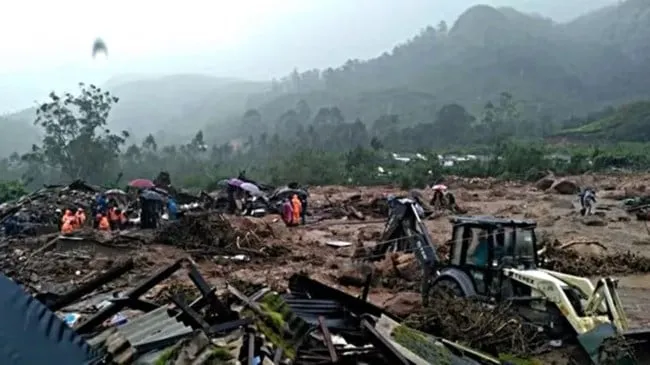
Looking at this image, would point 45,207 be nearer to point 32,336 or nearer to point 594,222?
point 594,222

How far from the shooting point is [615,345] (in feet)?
26.0

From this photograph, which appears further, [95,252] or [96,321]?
[95,252]

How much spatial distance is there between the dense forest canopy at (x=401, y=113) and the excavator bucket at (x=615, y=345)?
121 feet

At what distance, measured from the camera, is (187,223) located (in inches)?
713

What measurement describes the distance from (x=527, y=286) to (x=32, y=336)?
22.2 ft

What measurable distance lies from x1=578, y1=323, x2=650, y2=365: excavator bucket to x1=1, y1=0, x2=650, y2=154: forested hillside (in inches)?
2615

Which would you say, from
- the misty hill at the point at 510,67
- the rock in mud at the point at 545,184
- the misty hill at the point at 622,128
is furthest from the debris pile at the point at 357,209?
the misty hill at the point at 510,67

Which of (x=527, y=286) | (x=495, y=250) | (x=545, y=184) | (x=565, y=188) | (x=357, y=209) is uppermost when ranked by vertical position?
(x=495, y=250)

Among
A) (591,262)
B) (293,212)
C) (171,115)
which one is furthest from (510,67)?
(591,262)

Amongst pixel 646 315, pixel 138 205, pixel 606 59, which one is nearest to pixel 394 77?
pixel 606 59

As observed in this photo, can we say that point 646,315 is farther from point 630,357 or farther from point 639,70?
point 639,70

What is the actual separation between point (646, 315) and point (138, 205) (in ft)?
56.3

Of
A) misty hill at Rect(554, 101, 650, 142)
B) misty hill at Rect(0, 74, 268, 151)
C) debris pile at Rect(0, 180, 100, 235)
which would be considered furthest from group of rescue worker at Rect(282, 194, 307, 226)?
misty hill at Rect(0, 74, 268, 151)

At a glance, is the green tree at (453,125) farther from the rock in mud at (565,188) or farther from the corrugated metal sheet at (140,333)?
the corrugated metal sheet at (140,333)
